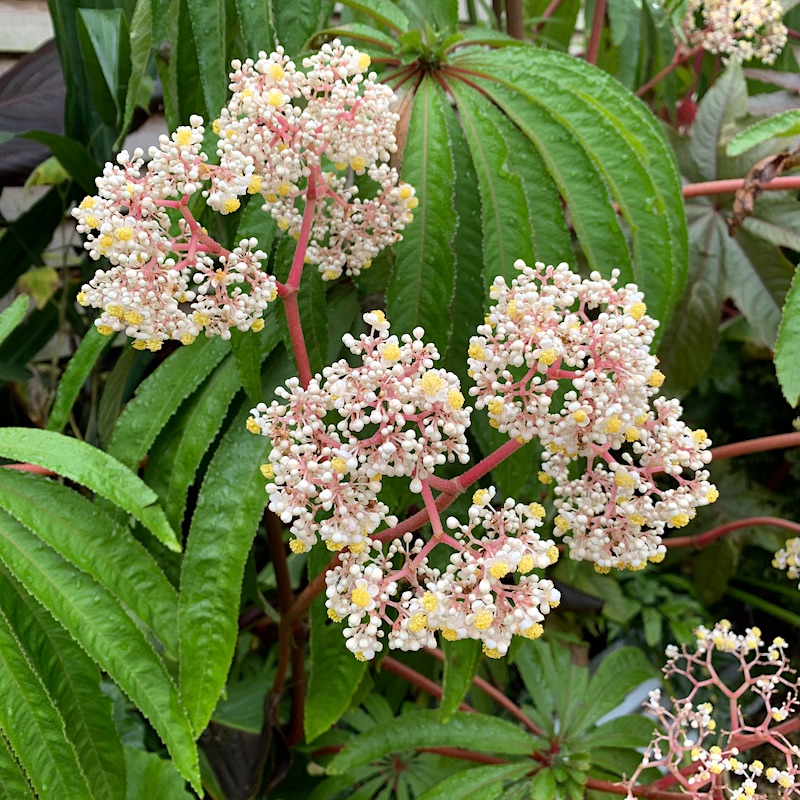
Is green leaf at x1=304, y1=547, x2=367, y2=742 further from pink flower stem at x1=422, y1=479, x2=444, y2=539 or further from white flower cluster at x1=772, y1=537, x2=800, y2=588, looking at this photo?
white flower cluster at x1=772, y1=537, x2=800, y2=588

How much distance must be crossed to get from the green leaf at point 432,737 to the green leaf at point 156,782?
17cm

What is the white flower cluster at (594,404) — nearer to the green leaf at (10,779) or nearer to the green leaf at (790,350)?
the green leaf at (790,350)

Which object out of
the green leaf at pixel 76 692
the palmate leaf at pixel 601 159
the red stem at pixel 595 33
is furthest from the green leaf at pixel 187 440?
the red stem at pixel 595 33

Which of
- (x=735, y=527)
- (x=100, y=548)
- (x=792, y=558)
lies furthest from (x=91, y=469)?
(x=735, y=527)

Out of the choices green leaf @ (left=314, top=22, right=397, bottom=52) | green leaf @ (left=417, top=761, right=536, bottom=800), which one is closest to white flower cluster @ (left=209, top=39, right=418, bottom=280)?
green leaf @ (left=314, top=22, right=397, bottom=52)

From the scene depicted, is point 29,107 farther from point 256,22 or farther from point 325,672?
point 325,672

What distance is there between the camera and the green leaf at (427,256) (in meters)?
0.63

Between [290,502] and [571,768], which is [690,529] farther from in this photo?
[290,502]

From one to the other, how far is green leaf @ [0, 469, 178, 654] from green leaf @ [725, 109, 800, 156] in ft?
2.04

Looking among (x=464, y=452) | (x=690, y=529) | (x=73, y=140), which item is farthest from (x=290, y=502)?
(x=690, y=529)

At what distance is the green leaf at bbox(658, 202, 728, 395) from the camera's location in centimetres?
103

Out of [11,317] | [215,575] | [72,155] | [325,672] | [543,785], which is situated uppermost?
[72,155]

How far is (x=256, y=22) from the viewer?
0.67m

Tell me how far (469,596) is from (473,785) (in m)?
0.45
